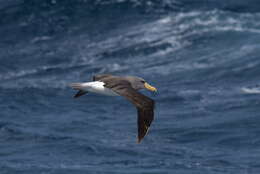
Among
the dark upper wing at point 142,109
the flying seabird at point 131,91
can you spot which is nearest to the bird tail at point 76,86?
the flying seabird at point 131,91

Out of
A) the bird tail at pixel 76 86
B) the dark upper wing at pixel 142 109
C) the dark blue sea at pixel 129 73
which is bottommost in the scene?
the dark blue sea at pixel 129 73

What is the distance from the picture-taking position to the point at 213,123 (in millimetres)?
24375

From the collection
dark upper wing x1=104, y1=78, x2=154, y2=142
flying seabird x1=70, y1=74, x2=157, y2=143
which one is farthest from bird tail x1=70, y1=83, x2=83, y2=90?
dark upper wing x1=104, y1=78, x2=154, y2=142

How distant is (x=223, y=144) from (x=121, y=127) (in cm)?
381

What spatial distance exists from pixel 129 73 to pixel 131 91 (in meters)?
15.9

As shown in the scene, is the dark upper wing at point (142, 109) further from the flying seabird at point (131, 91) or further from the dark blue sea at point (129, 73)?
the dark blue sea at point (129, 73)

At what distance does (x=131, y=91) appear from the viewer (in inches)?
602

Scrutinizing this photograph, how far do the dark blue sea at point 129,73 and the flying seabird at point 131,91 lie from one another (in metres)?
3.58

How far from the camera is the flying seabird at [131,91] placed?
47.7ft

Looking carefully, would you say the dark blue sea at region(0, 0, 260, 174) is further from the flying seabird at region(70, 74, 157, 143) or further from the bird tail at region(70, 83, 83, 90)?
Result: the bird tail at region(70, 83, 83, 90)

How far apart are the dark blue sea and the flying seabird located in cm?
358

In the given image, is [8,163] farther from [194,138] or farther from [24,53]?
[24,53]

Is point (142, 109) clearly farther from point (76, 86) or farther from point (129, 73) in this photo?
point (129, 73)

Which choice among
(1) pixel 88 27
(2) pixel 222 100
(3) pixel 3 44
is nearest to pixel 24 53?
(3) pixel 3 44
